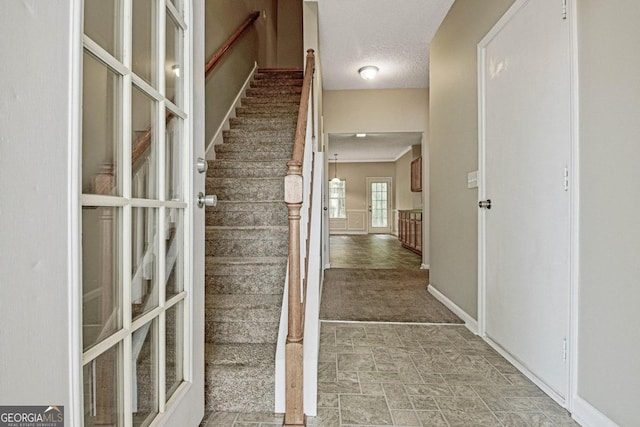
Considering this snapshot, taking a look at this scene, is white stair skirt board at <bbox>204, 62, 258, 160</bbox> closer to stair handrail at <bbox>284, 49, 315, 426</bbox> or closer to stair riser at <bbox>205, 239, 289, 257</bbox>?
stair riser at <bbox>205, 239, 289, 257</bbox>

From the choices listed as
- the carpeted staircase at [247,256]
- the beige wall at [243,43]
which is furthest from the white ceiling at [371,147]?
the carpeted staircase at [247,256]

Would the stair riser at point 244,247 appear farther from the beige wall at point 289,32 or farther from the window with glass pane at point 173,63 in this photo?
the beige wall at point 289,32

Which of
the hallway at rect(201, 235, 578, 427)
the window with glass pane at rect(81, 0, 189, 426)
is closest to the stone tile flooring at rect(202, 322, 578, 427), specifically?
the hallway at rect(201, 235, 578, 427)

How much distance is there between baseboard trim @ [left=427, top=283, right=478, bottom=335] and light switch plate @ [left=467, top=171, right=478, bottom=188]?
1.03 m

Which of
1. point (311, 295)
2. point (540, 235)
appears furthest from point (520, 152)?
point (311, 295)

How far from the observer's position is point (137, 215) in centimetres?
88

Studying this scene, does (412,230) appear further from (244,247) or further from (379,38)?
(244,247)

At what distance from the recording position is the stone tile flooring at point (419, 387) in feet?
4.99

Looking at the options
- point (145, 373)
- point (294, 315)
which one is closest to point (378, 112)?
point (294, 315)

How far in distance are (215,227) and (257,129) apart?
1.47m
